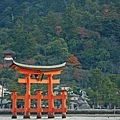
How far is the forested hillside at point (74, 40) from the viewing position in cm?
9525

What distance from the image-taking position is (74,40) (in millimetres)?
102875

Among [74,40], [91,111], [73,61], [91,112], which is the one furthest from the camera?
[74,40]

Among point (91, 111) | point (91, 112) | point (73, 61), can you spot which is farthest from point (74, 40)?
point (91, 111)

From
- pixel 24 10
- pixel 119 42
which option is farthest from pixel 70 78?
pixel 24 10

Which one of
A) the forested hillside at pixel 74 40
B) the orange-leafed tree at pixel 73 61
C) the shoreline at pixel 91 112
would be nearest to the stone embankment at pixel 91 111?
the shoreline at pixel 91 112

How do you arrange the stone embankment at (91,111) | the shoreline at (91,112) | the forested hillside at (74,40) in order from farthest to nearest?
1. the forested hillside at (74,40)
2. the stone embankment at (91,111)
3. the shoreline at (91,112)

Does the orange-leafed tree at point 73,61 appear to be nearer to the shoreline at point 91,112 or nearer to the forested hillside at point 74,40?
the forested hillside at point 74,40

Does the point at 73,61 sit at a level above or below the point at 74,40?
below

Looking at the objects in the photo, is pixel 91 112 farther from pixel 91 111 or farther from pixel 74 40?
pixel 74 40

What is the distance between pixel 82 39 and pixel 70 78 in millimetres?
13608

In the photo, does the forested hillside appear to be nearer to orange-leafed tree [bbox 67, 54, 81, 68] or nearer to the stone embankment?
orange-leafed tree [bbox 67, 54, 81, 68]

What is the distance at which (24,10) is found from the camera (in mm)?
122438

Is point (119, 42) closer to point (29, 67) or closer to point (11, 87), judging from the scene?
point (11, 87)

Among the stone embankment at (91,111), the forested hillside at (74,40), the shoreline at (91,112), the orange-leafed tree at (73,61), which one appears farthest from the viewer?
the orange-leafed tree at (73,61)
